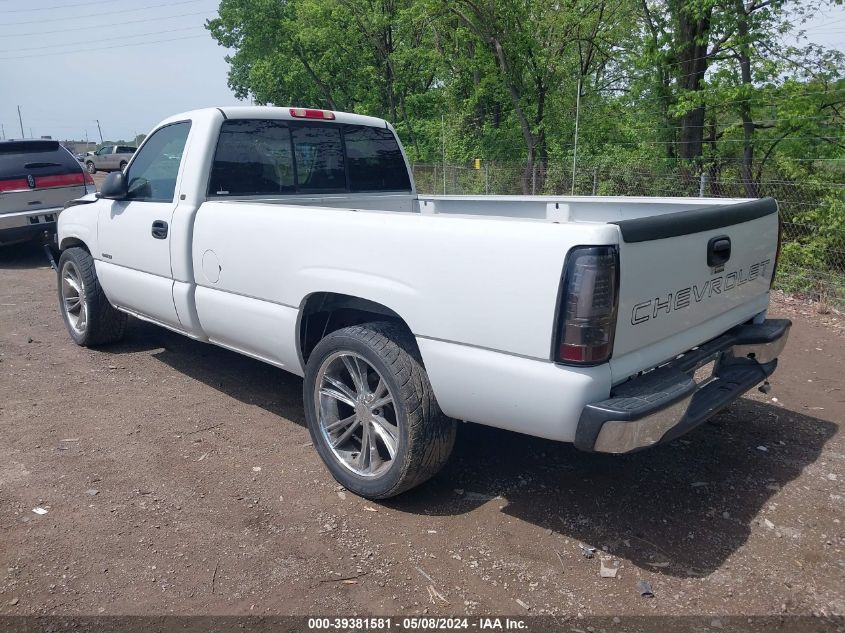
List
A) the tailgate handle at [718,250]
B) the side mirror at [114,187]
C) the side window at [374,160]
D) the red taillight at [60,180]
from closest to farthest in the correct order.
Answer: the tailgate handle at [718,250], the side mirror at [114,187], the side window at [374,160], the red taillight at [60,180]

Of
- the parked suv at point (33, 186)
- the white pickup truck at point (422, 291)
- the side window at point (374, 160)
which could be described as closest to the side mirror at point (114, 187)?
the white pickup truck at point (422, 291)

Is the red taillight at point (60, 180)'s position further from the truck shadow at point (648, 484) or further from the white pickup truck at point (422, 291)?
the truck shadow at point (648, 484)

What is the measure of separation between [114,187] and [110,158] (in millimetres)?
36642

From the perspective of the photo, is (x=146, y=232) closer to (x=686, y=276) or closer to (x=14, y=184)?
(x=686, y=276)

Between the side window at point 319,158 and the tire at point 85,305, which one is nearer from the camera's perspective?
the side window at point 319,158

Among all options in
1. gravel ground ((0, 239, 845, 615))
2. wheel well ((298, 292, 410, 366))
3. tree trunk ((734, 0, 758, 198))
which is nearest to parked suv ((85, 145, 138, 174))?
tree trunk ((734, 0, 758, 198))

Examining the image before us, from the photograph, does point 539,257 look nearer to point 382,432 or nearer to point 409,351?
Result: point 409,351

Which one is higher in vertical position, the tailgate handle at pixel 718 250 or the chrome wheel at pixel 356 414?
the tailgate handle at pixel 718 250

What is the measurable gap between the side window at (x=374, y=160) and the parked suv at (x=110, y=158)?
35414mm

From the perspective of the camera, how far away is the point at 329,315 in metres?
3.77

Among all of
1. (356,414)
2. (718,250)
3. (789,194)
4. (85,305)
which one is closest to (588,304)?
(718,250)

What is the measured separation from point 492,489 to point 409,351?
94 centimetres

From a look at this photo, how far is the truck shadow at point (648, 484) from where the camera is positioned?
3049 millimetres

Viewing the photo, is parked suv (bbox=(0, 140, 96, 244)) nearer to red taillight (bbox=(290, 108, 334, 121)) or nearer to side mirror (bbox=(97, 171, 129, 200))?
side mirror (bbox=(97, 171, 129, 200))
